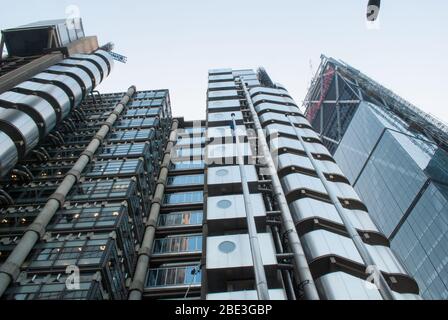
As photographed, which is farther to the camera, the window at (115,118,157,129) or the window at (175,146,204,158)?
the window at (115,118,157,129)

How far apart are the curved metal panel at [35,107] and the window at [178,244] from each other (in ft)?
80.8

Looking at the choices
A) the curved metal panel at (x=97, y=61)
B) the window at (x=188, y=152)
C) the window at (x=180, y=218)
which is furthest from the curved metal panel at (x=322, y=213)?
the curved metal panel at (x=97, y=61)

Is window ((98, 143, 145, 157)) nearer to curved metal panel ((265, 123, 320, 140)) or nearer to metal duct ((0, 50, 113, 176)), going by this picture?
metal duct ((0, 50, 113, 176))

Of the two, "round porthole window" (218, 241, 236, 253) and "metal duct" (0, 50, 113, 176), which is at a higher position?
"metal duct" (0, 50, 113, 176)

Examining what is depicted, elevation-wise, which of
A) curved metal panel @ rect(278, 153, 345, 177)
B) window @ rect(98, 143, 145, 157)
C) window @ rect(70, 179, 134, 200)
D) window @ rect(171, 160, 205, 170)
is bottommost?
window @ rect(70, 179, 134, 200)

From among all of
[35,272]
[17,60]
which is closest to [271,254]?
[35,272]

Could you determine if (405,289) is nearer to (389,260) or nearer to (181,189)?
(389,260)

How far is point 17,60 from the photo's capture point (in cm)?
7550

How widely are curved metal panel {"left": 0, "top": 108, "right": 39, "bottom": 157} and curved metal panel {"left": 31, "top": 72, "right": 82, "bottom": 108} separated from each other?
1265cm

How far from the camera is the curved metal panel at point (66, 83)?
61.4 meters

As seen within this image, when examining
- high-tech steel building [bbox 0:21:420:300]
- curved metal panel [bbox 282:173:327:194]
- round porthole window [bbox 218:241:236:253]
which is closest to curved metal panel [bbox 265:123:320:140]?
high-tech steel building [bbox 0:21:420:300]

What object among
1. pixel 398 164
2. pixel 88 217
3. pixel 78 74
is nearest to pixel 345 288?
pixel 88 217

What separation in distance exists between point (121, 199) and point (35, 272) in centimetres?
1087

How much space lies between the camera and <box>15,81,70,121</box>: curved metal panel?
2216 inches
